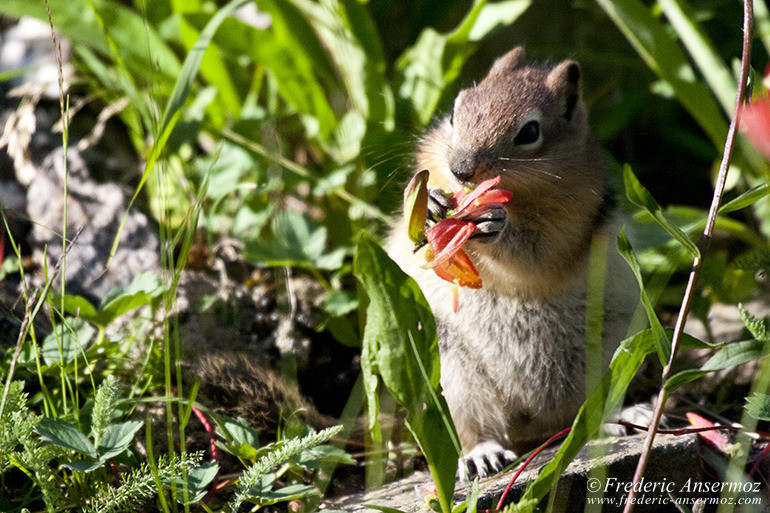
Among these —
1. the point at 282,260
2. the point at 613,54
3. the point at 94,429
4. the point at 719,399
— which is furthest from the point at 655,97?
the point at 94,429

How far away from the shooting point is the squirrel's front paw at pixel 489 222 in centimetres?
235

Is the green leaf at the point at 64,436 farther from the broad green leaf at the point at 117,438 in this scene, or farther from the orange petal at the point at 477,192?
the orange petal at the point at 477,192

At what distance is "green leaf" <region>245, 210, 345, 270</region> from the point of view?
10.3 feet

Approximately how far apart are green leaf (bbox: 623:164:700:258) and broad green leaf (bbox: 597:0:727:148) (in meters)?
1.71

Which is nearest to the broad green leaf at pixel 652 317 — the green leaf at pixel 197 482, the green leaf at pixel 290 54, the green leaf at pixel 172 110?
Answer: the green leaf at pixel 197 482

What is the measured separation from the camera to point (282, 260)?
3.14 m

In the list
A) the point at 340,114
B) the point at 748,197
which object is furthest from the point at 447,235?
the point at 340,114

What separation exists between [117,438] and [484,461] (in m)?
1.15

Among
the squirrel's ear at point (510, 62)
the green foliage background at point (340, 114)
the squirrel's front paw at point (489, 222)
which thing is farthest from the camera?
the green foliage background at point (340, 114)

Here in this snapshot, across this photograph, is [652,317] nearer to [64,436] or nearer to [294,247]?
[64,436]

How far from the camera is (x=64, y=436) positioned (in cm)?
201

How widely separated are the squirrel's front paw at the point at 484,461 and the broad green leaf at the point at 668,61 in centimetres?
179

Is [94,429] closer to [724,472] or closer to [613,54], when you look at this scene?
[724,472]

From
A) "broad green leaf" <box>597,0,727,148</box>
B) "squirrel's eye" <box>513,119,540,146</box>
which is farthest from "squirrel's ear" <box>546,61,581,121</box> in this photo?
"broad green leaf" <box>597,0,727,148</box>
